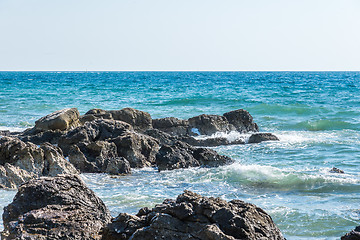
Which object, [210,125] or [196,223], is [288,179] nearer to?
[210,125]

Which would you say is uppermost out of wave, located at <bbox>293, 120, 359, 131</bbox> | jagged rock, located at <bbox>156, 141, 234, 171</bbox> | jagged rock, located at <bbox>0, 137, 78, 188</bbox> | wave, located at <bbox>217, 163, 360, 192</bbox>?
jagged rock, located at <bbox>0, 137, 78, 188</bbox>

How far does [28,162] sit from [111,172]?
6.31 feet

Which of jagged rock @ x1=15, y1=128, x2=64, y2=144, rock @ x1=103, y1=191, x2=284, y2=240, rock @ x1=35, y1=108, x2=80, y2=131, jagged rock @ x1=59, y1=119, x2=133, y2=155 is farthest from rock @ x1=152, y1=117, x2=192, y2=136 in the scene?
rock @ x1=103, y1=191, x2=284, y2=240

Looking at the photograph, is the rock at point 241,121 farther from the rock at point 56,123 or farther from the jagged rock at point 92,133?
the rock at point 56,123

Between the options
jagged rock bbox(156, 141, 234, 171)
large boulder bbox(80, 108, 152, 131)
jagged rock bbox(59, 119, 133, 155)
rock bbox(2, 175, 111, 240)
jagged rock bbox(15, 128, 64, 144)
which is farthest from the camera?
large boulder bbox(80, 108, 152, 131)

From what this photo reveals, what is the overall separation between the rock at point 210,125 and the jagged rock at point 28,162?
22.0ft

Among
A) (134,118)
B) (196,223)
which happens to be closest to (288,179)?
(134,118)

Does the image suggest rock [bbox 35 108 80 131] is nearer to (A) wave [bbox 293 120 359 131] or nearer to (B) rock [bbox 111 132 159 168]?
(B) rock [bbox 111 132 159 168]

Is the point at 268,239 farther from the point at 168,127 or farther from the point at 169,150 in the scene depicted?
the point at 168,127

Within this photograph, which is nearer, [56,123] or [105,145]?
[105,145]

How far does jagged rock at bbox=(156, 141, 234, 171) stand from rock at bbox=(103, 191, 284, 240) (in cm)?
611

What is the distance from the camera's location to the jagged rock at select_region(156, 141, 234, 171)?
11.1m

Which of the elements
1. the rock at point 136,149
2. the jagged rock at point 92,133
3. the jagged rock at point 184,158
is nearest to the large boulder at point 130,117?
the jagged rock at point 92,133

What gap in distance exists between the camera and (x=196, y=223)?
4.61 m
